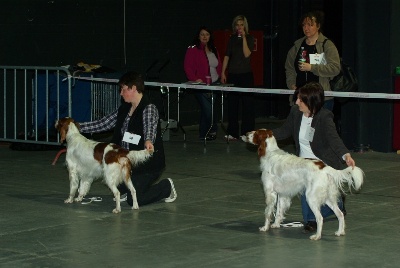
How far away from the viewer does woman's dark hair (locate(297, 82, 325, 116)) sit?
849 cm

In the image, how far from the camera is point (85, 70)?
14.6m

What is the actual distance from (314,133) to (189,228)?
1.38 metres

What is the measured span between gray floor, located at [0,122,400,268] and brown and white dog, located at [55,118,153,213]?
22 cm

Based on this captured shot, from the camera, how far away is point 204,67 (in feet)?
51.2

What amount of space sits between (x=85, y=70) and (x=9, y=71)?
58.5 inches

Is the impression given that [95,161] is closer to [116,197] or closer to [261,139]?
[116,197]

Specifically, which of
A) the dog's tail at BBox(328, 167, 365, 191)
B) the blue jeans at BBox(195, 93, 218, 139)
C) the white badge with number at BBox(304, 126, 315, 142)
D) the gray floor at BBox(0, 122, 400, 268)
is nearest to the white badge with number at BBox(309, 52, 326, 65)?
the gray floor at BBox(0, 122, 400, 268)

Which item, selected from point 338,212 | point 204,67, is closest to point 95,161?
point 338,212

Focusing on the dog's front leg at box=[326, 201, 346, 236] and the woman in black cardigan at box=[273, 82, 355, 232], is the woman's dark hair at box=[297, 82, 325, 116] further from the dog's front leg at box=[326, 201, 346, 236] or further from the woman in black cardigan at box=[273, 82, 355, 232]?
the dog's front leg at box=[326, 201, 346, 236]

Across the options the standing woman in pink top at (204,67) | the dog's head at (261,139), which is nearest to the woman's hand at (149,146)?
the dog's head at (261,139)

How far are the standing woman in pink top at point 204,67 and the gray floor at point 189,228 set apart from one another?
3.33 m

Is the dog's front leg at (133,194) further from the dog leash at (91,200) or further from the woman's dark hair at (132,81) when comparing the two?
the woman's dark hair at (132,81)

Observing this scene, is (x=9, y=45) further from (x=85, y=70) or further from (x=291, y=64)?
(x=291, y=64)

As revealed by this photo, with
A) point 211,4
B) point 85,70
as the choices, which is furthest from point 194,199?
point 211,4
